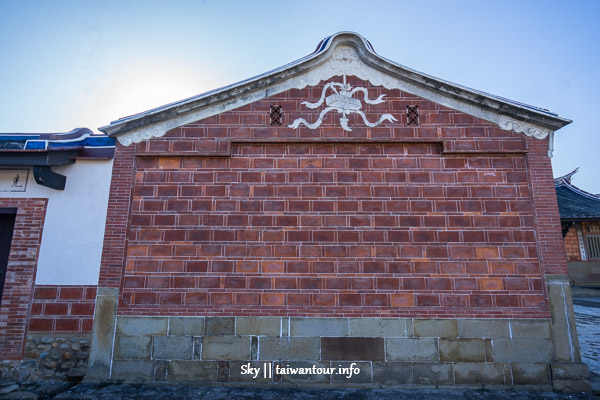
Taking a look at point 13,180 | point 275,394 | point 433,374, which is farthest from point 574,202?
point 13,180

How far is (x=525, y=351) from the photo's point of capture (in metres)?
5.28

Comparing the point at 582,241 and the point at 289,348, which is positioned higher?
the point at 582,241

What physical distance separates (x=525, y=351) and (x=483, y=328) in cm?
65

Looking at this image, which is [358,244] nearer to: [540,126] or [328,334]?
[328,334]

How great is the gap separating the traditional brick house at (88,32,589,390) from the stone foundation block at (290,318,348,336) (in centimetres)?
2

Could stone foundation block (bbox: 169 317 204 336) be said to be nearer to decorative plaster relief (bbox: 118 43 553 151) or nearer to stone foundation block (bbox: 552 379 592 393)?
decorative plaster relief (bbox: 118 43 553 151)

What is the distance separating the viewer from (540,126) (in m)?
6.04

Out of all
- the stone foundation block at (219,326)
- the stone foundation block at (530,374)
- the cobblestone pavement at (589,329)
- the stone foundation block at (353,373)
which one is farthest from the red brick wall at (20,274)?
the cobblestone pavement at (589,329)

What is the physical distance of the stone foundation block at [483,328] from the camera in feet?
17.6

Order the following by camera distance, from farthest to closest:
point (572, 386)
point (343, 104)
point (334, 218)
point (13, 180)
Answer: point (343, 104)
point (13, 180)
point (334, 218)
point (572, 386)

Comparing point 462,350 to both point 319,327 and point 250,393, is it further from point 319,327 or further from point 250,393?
point 250,393

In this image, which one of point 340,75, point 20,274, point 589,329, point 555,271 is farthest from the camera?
point 589,329

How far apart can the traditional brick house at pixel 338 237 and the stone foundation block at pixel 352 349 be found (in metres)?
0.02

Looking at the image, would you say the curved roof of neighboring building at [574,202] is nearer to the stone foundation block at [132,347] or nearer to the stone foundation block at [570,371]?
the stone foundation block at [570,371]
